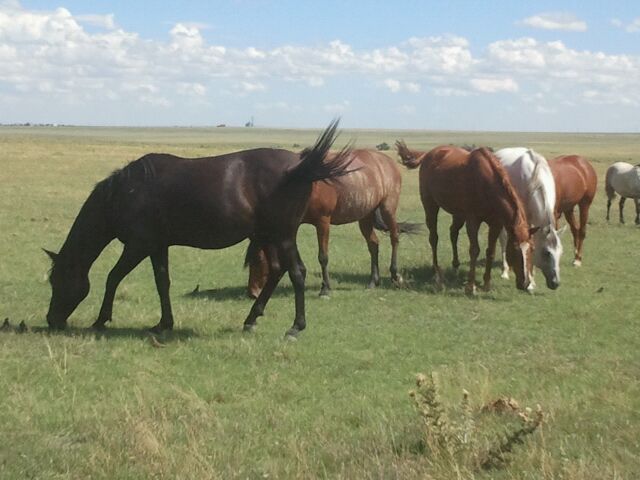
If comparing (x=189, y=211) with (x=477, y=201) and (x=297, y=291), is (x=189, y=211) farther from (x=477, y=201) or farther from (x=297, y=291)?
(x=477, y=201)

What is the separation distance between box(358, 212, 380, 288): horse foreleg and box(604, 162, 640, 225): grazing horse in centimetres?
1182

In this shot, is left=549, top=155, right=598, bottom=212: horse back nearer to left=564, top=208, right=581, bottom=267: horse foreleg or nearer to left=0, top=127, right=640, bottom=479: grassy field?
left=564, top=208, right=581, bottom=267: horse foreleg

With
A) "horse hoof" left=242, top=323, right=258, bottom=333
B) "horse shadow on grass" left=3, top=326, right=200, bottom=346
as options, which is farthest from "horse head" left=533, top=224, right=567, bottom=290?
"horse shadow on grass" left=3, top=326, right=200, bottom=346

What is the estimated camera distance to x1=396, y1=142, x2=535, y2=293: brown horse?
12211mm

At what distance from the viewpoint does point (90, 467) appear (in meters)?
4.84

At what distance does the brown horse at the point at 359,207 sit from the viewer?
1183cm

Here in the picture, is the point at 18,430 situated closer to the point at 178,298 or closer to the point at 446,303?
the point at 178,298

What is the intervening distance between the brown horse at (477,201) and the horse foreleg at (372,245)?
1064mm

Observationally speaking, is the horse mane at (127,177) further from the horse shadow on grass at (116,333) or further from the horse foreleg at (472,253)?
the horse foreleg at (472,253)

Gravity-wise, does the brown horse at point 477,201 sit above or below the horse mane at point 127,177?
below

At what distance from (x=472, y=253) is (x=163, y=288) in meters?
5.72

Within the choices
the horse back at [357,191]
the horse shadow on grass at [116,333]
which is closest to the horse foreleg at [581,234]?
the horse back at [357,191]

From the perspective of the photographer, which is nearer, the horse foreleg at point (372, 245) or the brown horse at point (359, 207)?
the brown horse at point (359, 207)

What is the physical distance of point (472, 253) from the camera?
42.2ft
